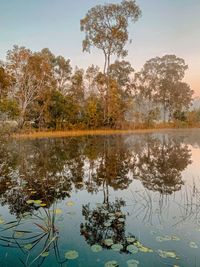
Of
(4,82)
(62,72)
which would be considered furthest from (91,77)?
(4,82)

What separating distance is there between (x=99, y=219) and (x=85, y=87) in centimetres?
3683

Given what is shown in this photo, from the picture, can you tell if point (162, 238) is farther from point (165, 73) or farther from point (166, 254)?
point (165, 73)

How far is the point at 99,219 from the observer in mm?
4324

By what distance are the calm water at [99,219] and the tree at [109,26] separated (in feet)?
95.7

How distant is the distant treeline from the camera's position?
2844 cm

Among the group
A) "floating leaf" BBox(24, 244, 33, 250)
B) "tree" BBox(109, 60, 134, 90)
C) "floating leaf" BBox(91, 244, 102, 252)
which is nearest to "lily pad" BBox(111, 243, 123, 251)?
"floating leaf" BBox(91, 244, 102, 252)

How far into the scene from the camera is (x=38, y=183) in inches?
270

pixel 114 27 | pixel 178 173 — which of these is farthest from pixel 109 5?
pixel 178 173

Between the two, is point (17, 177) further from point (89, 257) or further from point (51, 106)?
point (51, 106)

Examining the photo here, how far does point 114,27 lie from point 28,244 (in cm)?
3411

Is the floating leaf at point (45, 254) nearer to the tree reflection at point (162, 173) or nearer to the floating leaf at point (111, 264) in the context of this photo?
the floating leaf at point (111, 264)

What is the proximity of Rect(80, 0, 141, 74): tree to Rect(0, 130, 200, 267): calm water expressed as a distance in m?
29.2

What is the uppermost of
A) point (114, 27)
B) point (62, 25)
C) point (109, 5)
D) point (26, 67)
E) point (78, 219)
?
point (109, 5)

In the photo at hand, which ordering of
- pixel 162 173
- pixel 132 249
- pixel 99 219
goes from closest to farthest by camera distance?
pixel 132 249, pixel 99 219, pixel 162 173
